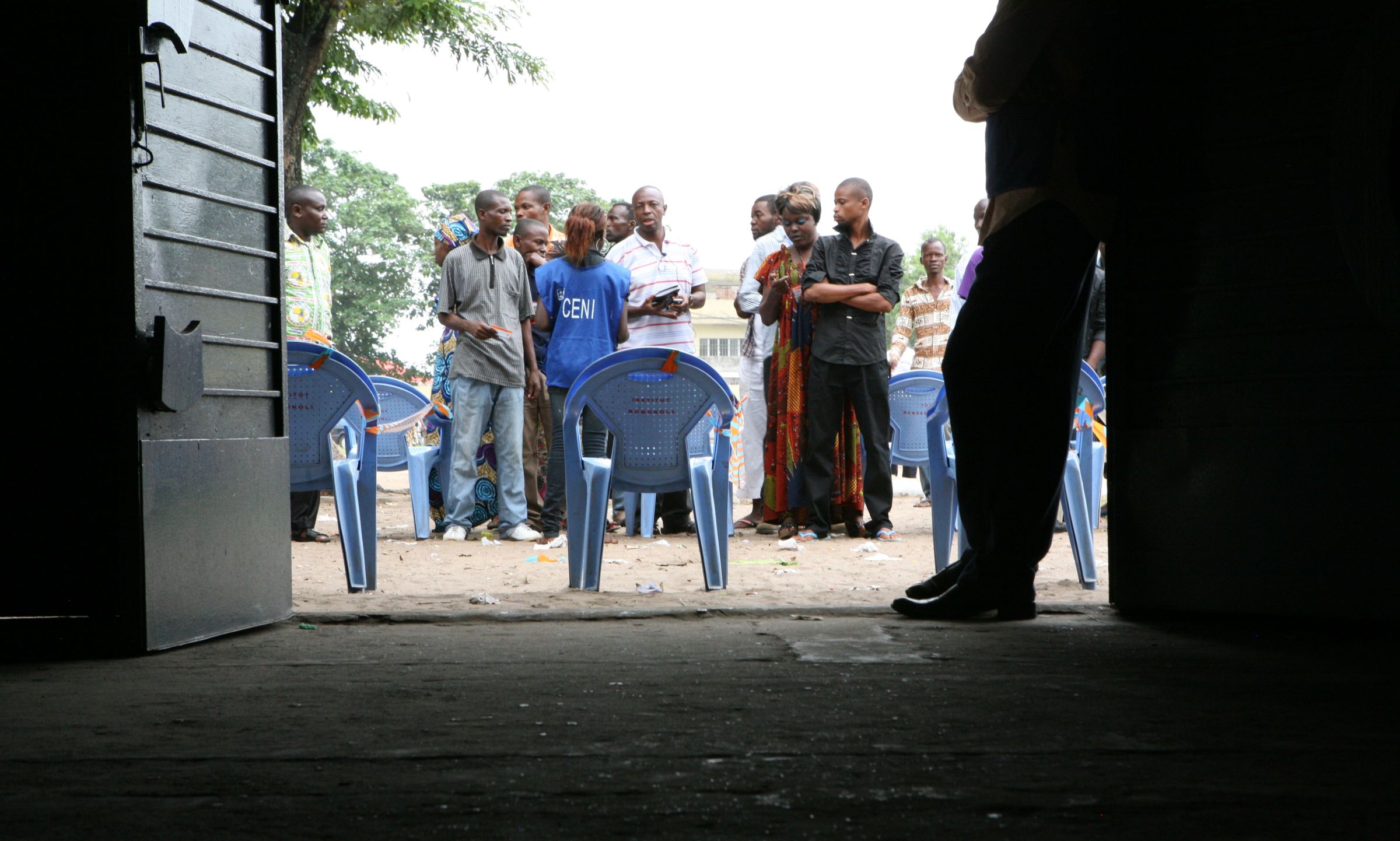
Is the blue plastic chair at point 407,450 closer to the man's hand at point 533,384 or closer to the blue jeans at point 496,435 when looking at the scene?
the blue jeans at point 496,435

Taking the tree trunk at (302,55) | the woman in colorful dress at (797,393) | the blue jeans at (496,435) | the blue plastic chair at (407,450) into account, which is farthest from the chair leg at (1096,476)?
the tree trunk at (302,55)

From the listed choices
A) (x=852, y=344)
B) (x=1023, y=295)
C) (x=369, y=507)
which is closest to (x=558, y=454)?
(x=852, y=344)

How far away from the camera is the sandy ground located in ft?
13.4

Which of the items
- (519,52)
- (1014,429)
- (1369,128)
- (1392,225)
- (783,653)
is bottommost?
(783,653)

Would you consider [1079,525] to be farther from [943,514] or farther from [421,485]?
[421,485]

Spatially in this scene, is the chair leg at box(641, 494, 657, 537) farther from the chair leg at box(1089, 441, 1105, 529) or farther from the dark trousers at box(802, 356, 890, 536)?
the chair leg at box(1089, 441, 1105, 529)

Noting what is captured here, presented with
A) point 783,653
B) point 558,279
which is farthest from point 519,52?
point 783,653

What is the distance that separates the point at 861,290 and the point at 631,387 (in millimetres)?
2487

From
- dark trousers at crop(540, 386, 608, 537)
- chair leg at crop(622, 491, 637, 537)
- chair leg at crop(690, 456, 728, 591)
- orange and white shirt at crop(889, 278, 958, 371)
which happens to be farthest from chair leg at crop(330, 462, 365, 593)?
orange and white shirt at crop(889, 278, 958, 371)

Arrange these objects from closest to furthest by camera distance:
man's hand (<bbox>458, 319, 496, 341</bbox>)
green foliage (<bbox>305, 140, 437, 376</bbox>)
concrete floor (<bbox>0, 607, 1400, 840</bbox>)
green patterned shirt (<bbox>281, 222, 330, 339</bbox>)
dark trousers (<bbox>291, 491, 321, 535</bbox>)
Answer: concrete floor (<bbox>0, 607, 1400, 840</bbox>)
man's hand (<bbox>458, 319, 496, 341</bbox>)
dark trousers (<bbox>291, 491, 321, 535</bbox>)
green patterned shirt (<bbox>281, 222, 330, 339</bbox>)
green foliage (<bbox>305, 140, 437, 376</bbox>)

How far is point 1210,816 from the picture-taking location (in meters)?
1.54

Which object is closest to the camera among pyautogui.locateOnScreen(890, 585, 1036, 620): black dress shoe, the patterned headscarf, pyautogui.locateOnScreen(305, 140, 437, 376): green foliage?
pyautogui.locateOnScreen(890, 585, 1036, 620): black dress shoe

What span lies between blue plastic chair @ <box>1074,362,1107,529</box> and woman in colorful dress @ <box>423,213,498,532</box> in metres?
3.85

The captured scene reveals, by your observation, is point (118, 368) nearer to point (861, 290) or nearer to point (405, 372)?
point (861, 290)
